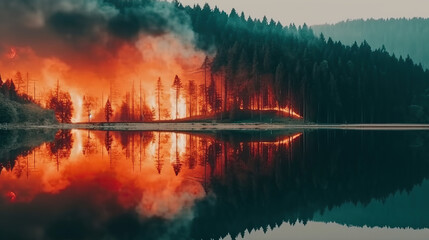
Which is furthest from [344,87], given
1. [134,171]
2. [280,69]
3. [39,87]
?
[134,171]

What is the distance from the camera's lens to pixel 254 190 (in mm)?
25328

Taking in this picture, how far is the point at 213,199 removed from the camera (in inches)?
898

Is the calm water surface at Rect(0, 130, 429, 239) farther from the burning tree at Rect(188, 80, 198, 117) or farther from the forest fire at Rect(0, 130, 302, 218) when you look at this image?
the burning tree at Rect(188, 80, 198, 117)

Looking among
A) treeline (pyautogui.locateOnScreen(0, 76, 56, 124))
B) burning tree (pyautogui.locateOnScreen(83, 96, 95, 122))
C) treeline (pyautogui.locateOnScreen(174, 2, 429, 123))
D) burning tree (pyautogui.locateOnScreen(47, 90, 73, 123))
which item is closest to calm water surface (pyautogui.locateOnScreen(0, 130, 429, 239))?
treeline (pyautogui.locateOnScreen(0, 76, 56, 124))

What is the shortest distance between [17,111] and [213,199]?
12481cm

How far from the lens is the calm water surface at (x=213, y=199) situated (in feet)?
57.4

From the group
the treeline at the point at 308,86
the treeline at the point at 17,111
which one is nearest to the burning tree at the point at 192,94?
the treeline at the point at 308,86

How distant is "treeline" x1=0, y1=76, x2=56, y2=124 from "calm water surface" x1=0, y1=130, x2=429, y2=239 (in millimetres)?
96656

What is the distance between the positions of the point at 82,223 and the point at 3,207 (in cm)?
466

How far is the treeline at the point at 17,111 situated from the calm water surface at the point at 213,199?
9666cm

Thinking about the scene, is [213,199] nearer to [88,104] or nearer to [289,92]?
[289,92]

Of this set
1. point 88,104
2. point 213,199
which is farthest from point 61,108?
point 213,199

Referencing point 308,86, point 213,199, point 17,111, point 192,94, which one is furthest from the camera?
point 192,94

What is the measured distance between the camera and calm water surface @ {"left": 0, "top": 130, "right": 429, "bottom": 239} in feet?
57.4
